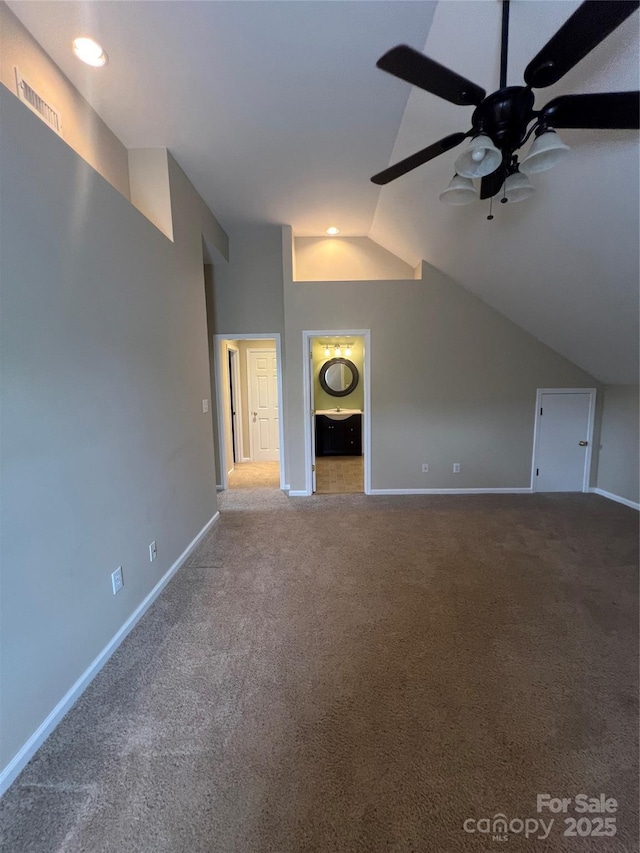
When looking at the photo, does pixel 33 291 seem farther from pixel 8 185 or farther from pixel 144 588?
pixel 144 588

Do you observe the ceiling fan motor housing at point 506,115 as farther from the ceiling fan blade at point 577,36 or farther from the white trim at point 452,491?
the white trim at point 452,491

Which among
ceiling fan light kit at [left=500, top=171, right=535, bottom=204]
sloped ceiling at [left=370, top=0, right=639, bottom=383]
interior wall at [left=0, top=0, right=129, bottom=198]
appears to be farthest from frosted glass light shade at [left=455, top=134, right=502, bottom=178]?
interior wall at [left=0, top=0, right=129, bottom=198]

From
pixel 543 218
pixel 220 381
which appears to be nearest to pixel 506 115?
pixel 543 218

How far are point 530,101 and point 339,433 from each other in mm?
4953

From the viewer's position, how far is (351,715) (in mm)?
1442

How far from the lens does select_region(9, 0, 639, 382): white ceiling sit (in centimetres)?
155

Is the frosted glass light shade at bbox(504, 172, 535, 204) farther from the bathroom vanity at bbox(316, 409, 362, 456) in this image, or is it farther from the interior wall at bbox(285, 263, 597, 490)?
the bathroom vanity at bbox(316, 409, 362, 456)

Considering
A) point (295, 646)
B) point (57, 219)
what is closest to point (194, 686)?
point (295, 646)

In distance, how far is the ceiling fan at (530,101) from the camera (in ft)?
3.26

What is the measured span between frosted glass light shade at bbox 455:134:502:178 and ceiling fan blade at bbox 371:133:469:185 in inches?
2.5

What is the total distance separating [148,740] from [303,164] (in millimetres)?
3686

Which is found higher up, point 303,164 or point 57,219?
point 303,164

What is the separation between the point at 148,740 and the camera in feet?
4.43

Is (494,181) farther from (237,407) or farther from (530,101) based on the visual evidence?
(237,407)
